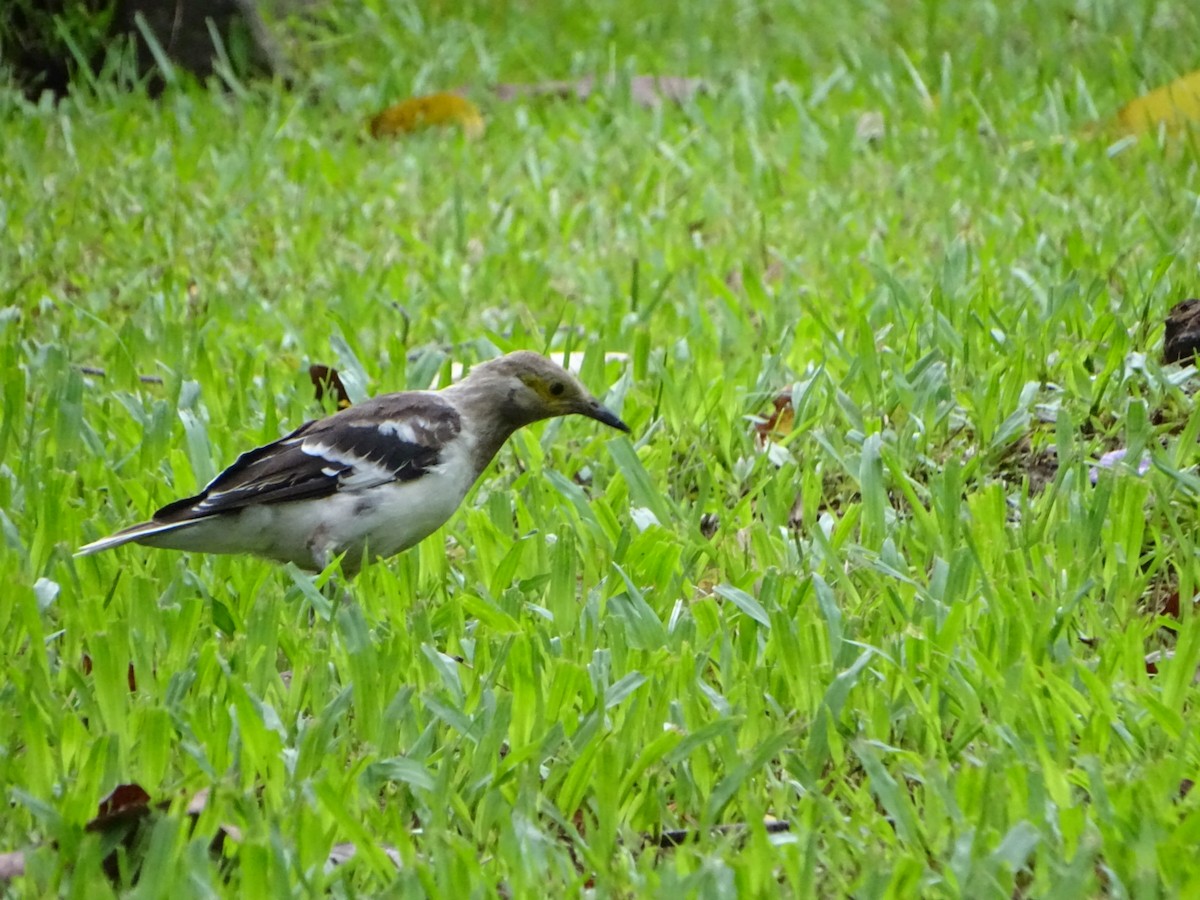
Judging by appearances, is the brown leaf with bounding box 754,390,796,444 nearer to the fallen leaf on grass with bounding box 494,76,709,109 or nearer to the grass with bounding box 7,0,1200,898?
the grass with bounding box 7,0,1200,898

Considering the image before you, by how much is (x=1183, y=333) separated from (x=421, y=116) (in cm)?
481

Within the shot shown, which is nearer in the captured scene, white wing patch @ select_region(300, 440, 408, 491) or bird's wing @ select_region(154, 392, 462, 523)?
bird's wing @ select_region(154, 392, 462, 523)

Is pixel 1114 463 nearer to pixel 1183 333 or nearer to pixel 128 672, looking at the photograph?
pixel 1183 333

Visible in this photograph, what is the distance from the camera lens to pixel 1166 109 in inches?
304

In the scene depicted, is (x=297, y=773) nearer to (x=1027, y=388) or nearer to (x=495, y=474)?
(x=495, y=474)

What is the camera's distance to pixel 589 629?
3.79 metres

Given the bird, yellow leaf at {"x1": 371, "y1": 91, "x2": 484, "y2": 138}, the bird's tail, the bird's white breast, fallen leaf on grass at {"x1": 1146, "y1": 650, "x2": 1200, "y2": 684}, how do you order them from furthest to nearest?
yellow leaf at {"x1": 371, "y1": 91, "x2": 484, "y2": 138}, the bird's white breast, the bird, the bird's tail, fallen leaf on grass at {"x1": 1146, "y1": 650, "x2": 1200, "y2": 684}

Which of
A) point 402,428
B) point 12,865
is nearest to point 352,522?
point 402,428

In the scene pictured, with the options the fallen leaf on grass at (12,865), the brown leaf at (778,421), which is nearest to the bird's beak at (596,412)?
the brown leaf at (778,421)

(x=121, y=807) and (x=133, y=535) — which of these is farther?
(x=133, y=535)

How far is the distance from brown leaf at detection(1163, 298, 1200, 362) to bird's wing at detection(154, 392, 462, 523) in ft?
7.08

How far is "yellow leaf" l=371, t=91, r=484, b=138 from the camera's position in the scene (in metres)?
8.70

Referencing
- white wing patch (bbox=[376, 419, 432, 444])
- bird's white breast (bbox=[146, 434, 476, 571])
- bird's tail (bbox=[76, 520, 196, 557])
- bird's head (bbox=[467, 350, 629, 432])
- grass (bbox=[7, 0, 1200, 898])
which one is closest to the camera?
grass (bbox=[7, 0, 1200, 898])

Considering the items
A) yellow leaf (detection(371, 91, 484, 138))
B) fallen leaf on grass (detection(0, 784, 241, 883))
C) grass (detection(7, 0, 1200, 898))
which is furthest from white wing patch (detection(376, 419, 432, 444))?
yellow leaf (detection(371, 91, 484, 138))
